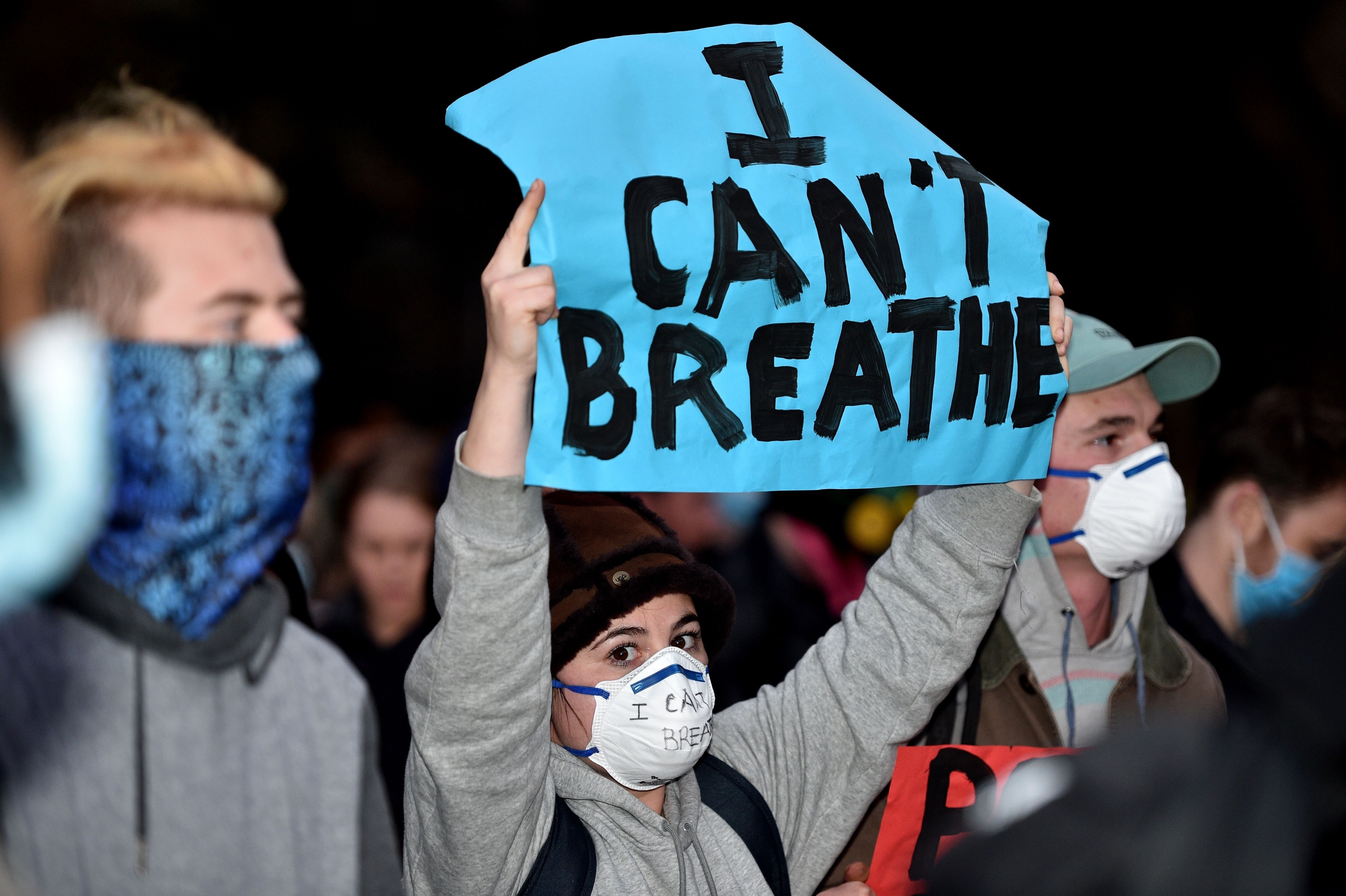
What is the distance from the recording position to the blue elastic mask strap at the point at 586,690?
7.34 feet

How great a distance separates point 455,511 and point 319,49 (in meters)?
8.95

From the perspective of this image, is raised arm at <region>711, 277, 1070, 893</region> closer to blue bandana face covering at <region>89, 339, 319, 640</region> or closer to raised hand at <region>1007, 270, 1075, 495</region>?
raised hand at <region>1007, 270, 1075, 495</region>

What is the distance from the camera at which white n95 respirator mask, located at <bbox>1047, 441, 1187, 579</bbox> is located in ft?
9.59

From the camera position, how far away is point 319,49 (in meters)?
9.85

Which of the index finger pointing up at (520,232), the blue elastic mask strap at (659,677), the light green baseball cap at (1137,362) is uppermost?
the index finger pointing up at (520,232)

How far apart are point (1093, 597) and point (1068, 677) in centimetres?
24

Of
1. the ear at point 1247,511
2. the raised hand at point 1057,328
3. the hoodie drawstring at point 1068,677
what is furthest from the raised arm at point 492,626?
the ear at point 1247,511

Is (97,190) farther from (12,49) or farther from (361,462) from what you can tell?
(12,49)

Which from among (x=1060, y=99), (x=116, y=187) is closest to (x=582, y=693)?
(x=116, y=187)

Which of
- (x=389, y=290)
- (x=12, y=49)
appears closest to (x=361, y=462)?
(x=12, y=49)

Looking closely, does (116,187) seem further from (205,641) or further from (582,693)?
(582,693)

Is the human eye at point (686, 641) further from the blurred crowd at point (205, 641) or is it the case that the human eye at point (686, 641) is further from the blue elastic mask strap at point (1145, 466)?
the blue elastic mask strap at point (1145, 466)

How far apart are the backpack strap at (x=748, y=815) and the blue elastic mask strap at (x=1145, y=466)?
1.25 meters

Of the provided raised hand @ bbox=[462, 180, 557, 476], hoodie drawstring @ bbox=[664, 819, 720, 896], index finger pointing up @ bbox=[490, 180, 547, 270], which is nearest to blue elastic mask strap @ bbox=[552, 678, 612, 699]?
hoodie drawstring @ bbox=[664, 819, 720, 896]
